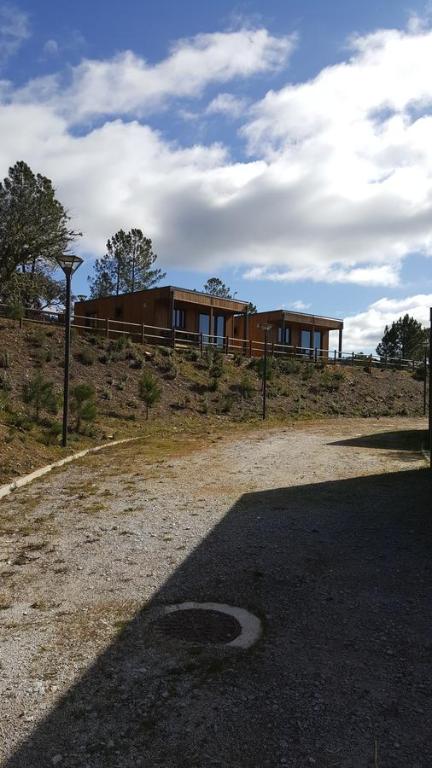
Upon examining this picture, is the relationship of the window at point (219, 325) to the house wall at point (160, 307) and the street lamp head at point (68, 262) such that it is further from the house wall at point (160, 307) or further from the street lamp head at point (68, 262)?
the street lamp head at point (68, 262)

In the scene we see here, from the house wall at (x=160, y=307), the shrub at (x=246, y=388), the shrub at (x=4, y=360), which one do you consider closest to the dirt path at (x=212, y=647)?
the shrub at (x=4, y=360)

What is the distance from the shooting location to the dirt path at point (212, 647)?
2850mm

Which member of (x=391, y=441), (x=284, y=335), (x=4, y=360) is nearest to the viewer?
(x=391, y=441)

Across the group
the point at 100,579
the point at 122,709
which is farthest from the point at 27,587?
the point at 122,709

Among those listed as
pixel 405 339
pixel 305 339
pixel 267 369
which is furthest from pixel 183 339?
pixel 405 339

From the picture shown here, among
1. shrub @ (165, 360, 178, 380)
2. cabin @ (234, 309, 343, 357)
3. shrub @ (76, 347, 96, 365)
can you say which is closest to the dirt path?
shrub @ (76, 347, 96, 365)

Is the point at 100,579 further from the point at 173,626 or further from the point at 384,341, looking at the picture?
the point at 384,341

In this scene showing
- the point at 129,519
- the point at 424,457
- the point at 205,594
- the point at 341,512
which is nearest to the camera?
the point at 205,594

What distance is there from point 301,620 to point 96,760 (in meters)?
2.04

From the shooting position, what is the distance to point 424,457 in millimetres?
13641

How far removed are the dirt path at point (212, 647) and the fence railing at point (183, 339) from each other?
18167 millimetres

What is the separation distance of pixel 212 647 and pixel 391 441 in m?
14.8

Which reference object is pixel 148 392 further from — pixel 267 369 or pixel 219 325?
pixel 219 325

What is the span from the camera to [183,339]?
107 ft
